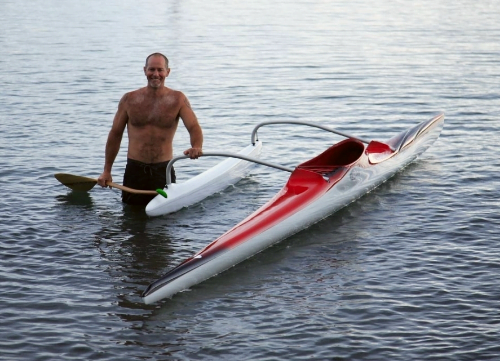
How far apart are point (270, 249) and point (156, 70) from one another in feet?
7.98

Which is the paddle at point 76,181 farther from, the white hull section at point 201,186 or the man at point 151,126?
the white hull section at point 201,186

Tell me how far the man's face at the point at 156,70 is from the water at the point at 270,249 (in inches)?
66.6

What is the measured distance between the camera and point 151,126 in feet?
34.3

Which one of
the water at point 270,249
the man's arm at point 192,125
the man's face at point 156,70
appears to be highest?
the man's face at point 156,70

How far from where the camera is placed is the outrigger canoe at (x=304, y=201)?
27.8ft

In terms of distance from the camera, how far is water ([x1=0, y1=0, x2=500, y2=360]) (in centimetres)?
753

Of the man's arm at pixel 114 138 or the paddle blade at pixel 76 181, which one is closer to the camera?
the man's arm at pixel 114 138

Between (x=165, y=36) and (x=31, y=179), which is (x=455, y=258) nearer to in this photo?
(x=31, y=179)

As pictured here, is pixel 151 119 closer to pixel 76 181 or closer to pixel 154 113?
pixel 154 113

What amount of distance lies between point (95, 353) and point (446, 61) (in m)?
18.0

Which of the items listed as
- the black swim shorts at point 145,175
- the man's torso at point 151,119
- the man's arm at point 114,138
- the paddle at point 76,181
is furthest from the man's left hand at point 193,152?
the paddle at point 76,181

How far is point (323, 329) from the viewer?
765 centimetres

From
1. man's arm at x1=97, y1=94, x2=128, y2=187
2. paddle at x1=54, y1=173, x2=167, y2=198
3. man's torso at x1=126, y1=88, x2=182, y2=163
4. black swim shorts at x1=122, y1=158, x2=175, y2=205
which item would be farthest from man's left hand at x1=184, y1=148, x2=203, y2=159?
paddle at x1=54, y1=173, x2=167, y2=198

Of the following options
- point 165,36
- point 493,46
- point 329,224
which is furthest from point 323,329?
point 165,36
